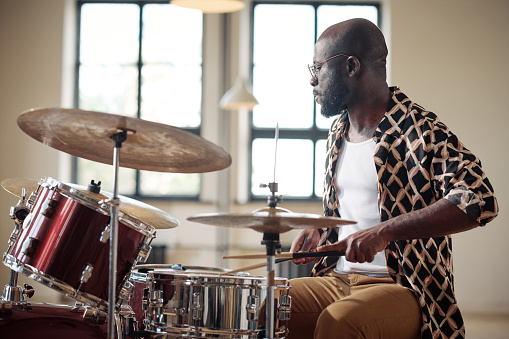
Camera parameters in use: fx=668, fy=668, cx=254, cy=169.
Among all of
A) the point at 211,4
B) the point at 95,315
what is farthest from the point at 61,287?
the point at 211,4

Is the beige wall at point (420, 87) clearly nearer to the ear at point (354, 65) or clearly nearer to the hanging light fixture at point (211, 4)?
the hanging light fixture at point (211, 4)

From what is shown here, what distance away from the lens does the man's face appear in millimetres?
2766

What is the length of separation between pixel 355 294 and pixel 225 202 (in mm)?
5895

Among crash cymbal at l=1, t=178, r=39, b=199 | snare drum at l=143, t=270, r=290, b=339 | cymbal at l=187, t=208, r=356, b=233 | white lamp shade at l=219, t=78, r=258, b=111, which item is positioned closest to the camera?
cymbal at l=187, t=208, r=356, b=233

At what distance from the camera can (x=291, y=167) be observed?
8.39 m

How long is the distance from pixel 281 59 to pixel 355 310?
21.7 feet

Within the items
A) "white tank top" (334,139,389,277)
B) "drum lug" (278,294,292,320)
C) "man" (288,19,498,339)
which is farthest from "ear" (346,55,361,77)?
"drum lug" (278,294,292,320)

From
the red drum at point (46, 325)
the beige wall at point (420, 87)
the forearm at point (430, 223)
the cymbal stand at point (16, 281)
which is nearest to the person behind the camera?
the forearm at point (430, 223)

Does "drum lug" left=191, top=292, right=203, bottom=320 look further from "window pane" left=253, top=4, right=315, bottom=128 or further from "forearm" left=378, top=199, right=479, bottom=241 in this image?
"window pane" left=253, top=4, right=315, bottom=128

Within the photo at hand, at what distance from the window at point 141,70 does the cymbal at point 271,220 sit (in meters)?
6.31

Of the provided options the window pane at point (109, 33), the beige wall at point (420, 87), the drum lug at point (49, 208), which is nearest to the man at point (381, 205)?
the drum lug at point (49, 208)

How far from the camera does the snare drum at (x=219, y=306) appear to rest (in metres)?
2.33

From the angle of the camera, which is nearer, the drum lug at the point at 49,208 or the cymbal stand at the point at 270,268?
the cymbal stand at the point at 270,268

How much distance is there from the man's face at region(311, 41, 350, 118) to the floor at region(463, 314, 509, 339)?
3906 millimetres
